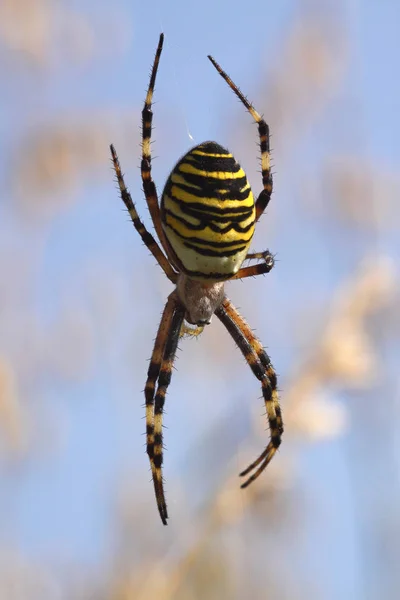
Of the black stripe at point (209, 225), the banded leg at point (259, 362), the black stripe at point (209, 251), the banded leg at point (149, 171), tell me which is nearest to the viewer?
the black stripe at point (209, 225)

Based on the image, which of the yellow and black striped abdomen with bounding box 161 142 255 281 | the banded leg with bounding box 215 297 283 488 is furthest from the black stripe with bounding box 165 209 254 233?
the banded leg with bounding box 215 297 283 488

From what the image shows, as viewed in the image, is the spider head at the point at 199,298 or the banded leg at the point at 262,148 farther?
the spider head at the point at 199,298

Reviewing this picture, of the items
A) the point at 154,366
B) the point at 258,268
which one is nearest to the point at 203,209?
the point at 258,268

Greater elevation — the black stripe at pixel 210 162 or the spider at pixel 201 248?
the black stripe at pixel 210 162

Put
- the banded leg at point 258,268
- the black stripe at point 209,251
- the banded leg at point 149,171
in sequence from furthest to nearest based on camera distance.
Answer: the banded leg at point 258,268, the banded leg at point 149,171, the black stripe at point 209,251

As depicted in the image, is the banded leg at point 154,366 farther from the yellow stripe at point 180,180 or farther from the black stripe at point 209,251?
the yellow stripe at point 180,180

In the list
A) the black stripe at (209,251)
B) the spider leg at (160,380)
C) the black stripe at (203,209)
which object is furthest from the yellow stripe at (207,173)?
the spider leg at (160,380)
